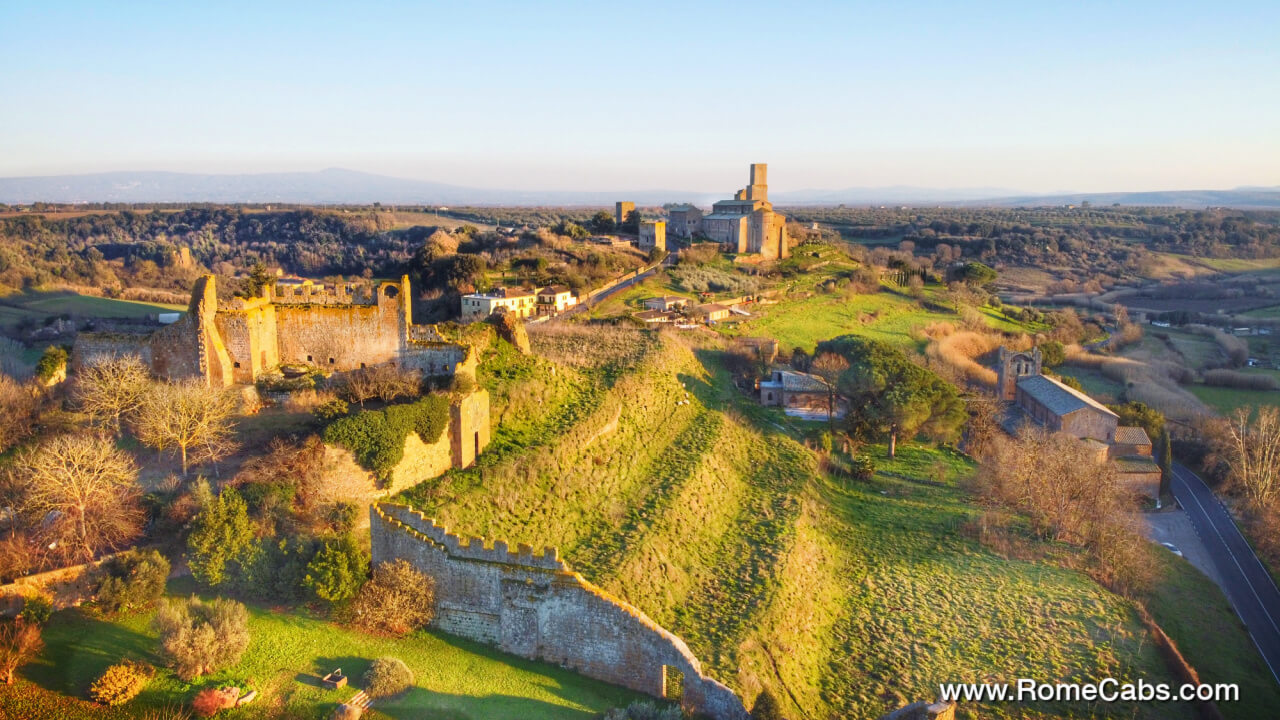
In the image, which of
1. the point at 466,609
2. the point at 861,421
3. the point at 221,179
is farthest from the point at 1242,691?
the point at 221,179

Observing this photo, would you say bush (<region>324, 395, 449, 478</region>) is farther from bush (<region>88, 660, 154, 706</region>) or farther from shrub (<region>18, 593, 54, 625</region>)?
bush (<region>88, 660, 154, 706</region>)

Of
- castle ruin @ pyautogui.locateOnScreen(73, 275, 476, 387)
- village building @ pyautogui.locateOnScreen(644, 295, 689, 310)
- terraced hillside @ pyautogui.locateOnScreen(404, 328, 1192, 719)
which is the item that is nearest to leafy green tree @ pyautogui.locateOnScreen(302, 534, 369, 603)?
terraced hillside @ pyautogui.locateOnScreen(404, 328, 1192, 719)

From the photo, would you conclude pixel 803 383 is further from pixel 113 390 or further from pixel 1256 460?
pixel 113 390

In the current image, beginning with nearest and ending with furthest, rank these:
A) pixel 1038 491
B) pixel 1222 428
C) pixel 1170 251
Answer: pixel 1038 491
pixel 1222 428
pixel 1170 251

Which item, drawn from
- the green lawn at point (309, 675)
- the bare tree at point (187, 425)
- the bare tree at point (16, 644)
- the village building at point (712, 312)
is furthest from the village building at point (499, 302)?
the bare tree at point (16, 644)

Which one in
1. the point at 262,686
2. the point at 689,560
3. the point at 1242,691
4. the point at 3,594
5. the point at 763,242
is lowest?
the point at 1242,691

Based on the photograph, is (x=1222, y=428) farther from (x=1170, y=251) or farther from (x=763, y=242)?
(x=1170, y=251)

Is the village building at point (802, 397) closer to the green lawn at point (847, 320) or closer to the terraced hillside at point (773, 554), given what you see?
the terraced hillside at point (773, 554)
